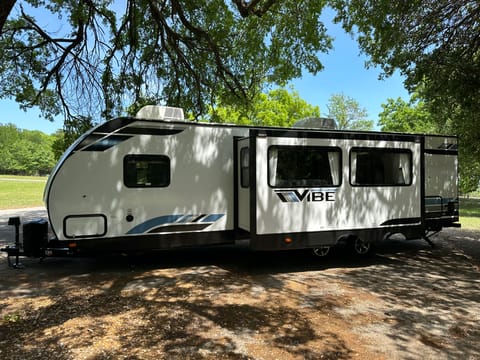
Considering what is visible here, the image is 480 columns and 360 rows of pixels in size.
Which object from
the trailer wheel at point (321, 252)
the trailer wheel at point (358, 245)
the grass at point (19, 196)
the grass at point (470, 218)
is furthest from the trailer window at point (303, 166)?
the grass at point (19, 196)

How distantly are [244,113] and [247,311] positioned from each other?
1137 cm

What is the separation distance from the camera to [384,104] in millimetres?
43969

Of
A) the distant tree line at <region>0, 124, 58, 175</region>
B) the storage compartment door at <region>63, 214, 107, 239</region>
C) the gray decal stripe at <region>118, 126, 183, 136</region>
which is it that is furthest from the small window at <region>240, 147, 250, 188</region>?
the distant tree line at <region>0, 124, 58, 175</region>

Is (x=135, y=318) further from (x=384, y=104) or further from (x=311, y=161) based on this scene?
(x=384, y=104)

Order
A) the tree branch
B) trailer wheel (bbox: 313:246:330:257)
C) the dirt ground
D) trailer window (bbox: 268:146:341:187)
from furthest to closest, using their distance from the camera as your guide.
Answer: trailer wheel (bbox: 313:246:330:257) → trailer window (bbox: 268:146:341:187) → the tree branch → the dirt ground

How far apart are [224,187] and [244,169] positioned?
57cm

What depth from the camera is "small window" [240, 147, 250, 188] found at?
7629mm

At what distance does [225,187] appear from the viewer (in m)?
7.81

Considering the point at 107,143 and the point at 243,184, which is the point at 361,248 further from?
the point at 107,143

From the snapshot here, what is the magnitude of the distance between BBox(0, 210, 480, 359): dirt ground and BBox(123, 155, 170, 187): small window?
1783mm

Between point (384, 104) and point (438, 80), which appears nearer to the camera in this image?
point (438, 80)

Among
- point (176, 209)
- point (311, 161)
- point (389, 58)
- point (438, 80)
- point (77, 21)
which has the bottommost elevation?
point (176, 209)

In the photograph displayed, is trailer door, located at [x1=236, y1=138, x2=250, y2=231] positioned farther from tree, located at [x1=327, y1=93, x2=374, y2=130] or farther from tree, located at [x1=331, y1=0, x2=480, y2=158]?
tree, located at [x1=327, y1=93, x2=374, y2=130]

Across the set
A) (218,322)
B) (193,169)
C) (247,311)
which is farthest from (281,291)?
(193,169)
